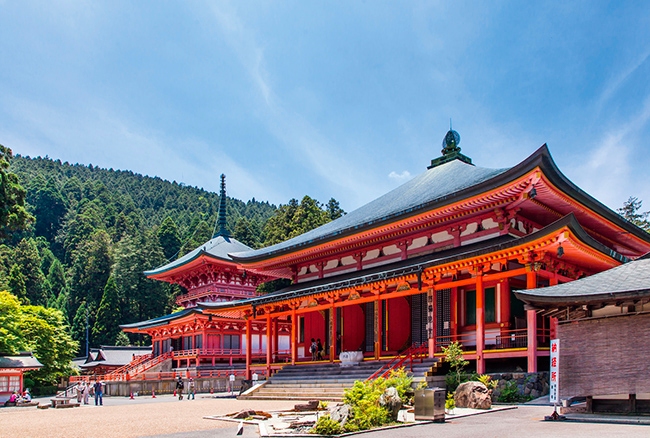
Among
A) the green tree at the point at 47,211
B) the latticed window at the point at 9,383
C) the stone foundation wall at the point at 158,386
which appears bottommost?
the stone foundation wall at the point at 158,386

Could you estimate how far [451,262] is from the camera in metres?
20.8

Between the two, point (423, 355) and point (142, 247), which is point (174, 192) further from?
point (423, 355)

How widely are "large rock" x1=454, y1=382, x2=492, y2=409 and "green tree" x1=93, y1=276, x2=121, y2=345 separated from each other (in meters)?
75.1

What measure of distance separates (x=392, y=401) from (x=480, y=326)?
7288 millimetres

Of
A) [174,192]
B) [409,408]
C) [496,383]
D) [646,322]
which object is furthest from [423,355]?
[174,192]

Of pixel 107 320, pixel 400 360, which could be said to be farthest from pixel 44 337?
pixel 107 320

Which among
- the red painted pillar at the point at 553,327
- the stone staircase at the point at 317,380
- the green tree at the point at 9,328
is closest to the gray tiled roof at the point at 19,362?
the green tree at the point at 9,328

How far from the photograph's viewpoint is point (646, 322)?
43.9 feet

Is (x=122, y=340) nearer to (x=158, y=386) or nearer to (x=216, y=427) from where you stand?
(x=158, y=386)

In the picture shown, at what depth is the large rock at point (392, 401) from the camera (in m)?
14.2

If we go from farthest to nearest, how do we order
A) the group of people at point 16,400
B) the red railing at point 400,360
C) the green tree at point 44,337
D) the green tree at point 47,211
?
the green tree at point 47,211
the green tree at point 44,337
the group of people at point 16,400
the red railing at point 400,360

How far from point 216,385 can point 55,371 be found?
1574cm

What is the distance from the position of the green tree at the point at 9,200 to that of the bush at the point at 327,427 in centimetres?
2958

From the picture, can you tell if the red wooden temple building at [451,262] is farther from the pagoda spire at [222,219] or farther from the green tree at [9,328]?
the pagoda spire at [222,219]
